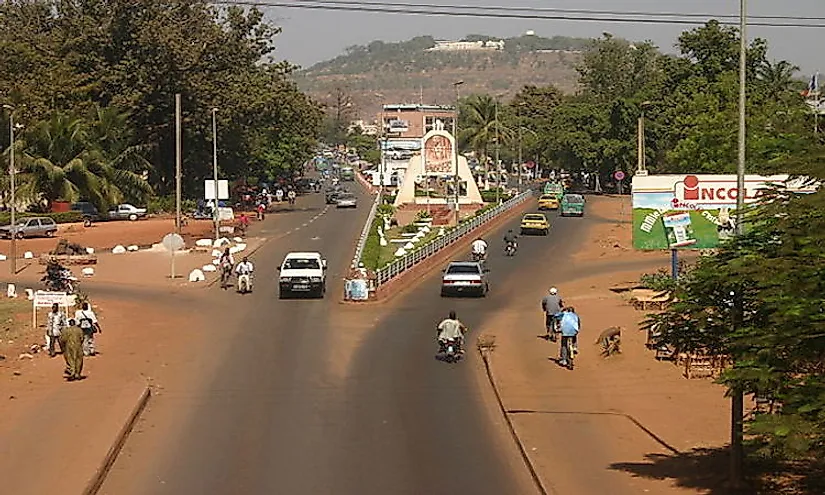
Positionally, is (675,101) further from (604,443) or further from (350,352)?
(604,443)

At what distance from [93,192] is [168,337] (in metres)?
43.8

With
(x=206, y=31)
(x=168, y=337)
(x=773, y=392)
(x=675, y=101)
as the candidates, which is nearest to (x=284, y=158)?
(x=206, y=31)

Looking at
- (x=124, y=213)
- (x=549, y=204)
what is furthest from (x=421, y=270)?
(x=549, y=204)

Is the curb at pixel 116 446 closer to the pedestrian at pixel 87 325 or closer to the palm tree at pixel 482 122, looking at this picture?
the pedestrian at pixel 87 325

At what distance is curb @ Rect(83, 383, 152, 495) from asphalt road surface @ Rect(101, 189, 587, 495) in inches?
5.6

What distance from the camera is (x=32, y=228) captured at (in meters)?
65.6

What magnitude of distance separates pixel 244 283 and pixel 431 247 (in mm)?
12004

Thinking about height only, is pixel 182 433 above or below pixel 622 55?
below

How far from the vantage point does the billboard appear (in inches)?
1526

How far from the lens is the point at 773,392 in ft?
47.5

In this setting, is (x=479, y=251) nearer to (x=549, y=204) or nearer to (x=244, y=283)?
(x=244, y=283)

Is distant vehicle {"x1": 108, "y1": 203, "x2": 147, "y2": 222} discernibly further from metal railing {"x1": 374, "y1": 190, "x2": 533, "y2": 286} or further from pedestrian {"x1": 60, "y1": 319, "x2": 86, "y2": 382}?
Result: pedestrian {"x1": 60, "y1": 319, "x2": 86, "y2": 382}

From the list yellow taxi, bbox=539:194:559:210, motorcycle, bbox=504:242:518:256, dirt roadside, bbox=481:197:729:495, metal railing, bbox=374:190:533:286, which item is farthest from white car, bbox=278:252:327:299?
yellow taxi, bbox=539:194:559:210

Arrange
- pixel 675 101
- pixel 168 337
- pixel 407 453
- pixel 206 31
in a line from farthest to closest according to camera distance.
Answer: pixel 675 101 → pixel 206 31 → pixel 168 337 → pixel 407 453
